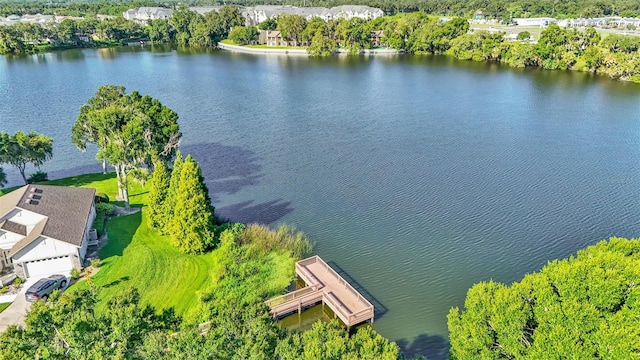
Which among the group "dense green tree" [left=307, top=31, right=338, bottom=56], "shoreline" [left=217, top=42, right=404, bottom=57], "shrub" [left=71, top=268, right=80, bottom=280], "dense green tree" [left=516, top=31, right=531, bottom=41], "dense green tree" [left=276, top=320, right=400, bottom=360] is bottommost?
"shrub" [left=71, top=268, right=80, bottom=280]

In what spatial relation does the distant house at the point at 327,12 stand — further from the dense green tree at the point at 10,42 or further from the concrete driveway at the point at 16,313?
the concrete driveway at the point at 16,313

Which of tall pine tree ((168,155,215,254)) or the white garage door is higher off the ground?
tall pine tree ((168,155,215,254))

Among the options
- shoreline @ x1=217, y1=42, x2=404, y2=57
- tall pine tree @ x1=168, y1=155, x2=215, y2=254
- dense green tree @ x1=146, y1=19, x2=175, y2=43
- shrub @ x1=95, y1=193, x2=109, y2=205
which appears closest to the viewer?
tall pine tree @ x1=168, y1=155, x2=215, y2=254

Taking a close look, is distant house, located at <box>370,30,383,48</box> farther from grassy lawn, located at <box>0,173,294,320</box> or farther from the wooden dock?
the wooden dock

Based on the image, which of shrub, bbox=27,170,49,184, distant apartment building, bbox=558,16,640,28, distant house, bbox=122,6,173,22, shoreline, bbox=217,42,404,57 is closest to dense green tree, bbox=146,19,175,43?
distant house, bbox=122,6,173,22

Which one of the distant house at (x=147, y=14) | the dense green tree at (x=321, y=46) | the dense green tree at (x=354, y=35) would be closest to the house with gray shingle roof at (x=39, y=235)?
the dense green tree at (x=321, y=46)

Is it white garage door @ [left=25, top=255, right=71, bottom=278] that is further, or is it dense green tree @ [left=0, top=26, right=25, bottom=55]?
dense green tree @ [left=0, top=26, right=25, bottom=55]
